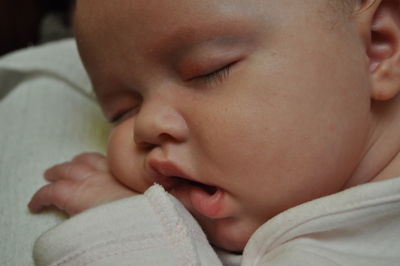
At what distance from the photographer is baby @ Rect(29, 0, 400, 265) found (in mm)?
685

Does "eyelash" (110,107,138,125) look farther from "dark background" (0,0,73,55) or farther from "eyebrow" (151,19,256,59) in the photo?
"dark background" (0,0,73,55)

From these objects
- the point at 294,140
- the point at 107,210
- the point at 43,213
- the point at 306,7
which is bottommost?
the point at 43,213

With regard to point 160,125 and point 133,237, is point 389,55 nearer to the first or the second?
point 160,125

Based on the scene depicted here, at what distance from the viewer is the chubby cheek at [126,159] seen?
807 mm

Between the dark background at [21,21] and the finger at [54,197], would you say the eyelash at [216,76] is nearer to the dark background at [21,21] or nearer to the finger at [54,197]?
the finger at [54,197]

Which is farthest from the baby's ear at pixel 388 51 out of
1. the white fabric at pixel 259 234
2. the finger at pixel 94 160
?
the finger at pixel 94 160

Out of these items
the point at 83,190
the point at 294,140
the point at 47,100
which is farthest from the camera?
the point at 47,100

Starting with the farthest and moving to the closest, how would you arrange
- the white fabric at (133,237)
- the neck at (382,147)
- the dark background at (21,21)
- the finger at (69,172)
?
1. the dark background at (21,21)
2. the finger at (69,172)
3. the neck at (382,147)
4. the white fabric at (133,237)

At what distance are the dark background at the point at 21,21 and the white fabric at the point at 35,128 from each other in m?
0.49

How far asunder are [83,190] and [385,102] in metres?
0.52

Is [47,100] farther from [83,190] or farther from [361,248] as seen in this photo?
[361,248]

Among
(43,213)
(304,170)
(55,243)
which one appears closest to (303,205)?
(304,170)

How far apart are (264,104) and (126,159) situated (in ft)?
0.85

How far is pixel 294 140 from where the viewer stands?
0.69 metres
